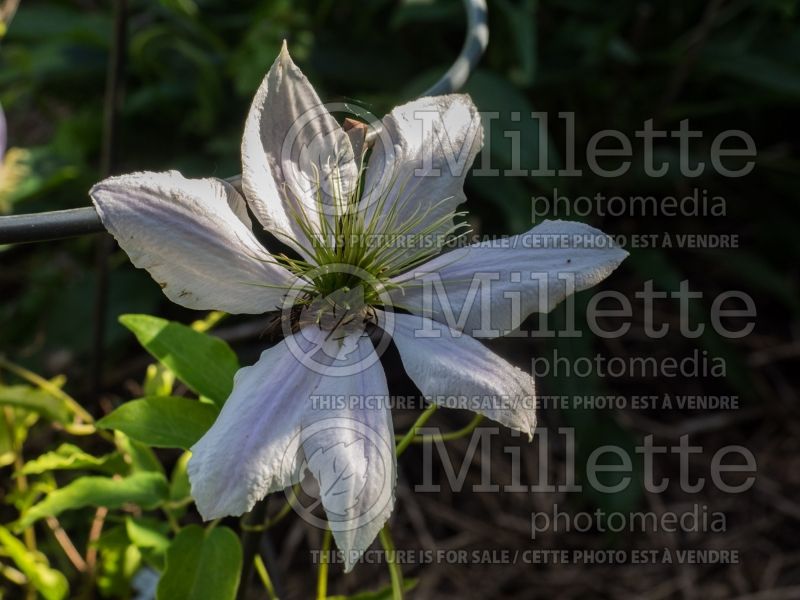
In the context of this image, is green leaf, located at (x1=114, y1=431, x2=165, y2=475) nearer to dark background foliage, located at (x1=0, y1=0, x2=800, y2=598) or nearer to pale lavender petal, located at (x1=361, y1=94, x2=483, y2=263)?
pale lavender petal, located at (x1=361, y1=94, x2=483, y2=263)

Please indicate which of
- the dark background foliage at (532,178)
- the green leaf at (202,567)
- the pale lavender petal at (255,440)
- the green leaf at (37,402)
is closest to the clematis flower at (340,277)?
the pale lavender petal at (255,440)

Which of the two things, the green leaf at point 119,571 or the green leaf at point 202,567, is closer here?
the green leaf at point 202,567

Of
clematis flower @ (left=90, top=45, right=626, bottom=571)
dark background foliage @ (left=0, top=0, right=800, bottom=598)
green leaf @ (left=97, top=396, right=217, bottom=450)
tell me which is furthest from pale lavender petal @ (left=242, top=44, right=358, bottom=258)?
dark background foliage @ (left=0, top=0, right=800, bottom=598)

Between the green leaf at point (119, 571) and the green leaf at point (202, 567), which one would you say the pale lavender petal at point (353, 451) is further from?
the green leaf at point (119, 571)

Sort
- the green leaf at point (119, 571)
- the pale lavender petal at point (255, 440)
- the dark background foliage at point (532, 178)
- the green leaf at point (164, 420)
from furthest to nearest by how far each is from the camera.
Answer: the dark background foliage at point (532, 178) < the green leaf at point (119, 571) < the green leaf at point (164, 420) < the pale lavender petal at point (255, 440)

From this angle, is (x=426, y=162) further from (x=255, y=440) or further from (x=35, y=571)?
(x=35, y=571)
